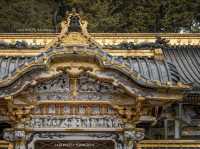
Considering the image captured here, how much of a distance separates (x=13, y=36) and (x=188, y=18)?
57.9 feet

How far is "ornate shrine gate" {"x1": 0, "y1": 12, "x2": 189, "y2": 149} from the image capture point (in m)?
11.6

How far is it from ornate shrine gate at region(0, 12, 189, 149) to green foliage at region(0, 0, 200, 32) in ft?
65.9

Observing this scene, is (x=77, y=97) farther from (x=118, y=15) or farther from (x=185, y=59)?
(x=118, y=15)

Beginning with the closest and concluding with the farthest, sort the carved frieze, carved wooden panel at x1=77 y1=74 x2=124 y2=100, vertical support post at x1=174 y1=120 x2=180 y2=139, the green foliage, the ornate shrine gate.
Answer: the ornate shrine gate < carved wooden panel at x1=77 y1=74 x2=124 y2=100 < the carved frieze < vertical support post at x1=174 y1=120 x2=180 y2=139 < the green foliage

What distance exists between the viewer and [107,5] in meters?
34.7

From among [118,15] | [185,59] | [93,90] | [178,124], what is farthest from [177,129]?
[118,15]

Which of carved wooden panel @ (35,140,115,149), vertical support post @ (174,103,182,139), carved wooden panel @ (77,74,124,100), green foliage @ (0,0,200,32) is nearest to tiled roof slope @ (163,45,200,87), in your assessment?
vertical support post @ (174,103,182,139)

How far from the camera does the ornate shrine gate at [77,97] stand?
11.6 metres

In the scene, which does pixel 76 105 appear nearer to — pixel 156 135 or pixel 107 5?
pixel 156 135

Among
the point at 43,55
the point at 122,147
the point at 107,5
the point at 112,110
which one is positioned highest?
the point at 107,5

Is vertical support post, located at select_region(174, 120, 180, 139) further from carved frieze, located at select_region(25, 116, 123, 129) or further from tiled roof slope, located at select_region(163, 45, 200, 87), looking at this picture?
tiled roof slope, located at select_region(163, 45, 200, 87)

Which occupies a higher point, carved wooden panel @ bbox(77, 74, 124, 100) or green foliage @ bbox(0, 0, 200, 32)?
green foliage @ bbox(0, 0, 200, 32)

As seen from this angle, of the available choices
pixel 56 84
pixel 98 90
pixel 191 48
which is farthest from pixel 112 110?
pixel 191 48

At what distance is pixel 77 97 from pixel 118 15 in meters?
22.4
